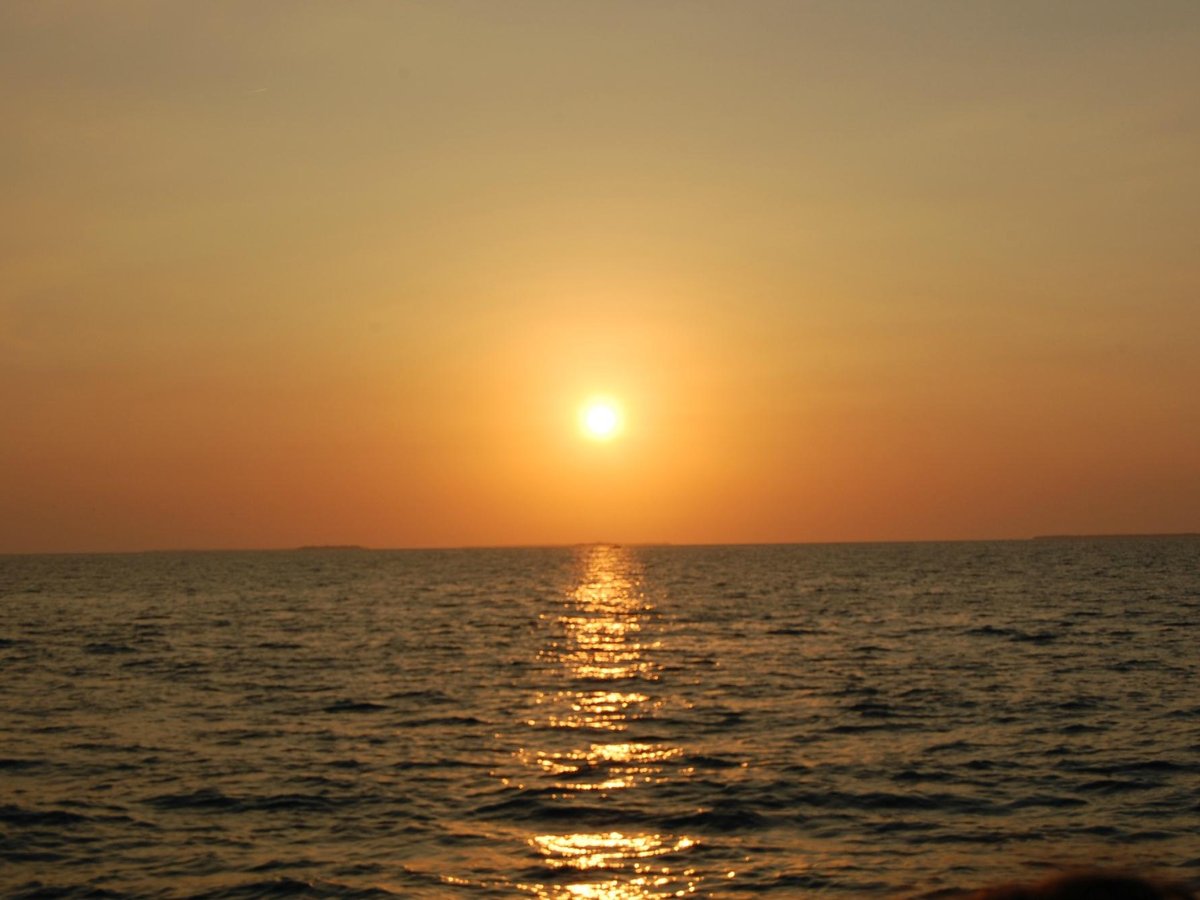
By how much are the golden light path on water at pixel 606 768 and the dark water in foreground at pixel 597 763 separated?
0.10 metres

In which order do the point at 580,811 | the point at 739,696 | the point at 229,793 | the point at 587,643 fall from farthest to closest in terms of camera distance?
the point at 587,643
the point at 739,696
the point at 229,793
the point at 580,811

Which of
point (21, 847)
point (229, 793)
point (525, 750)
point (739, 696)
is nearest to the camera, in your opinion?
point (21, 847)

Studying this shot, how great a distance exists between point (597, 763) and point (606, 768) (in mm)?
633

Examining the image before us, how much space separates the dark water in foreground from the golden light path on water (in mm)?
103

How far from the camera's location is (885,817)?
2423cm

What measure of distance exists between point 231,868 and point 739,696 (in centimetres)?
2318

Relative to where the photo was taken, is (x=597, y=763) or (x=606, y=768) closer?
(x=606, y=768)

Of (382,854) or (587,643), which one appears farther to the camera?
(587,643)

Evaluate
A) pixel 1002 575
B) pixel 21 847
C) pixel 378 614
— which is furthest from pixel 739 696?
pixel 1002 575

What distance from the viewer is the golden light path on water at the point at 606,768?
2036cm

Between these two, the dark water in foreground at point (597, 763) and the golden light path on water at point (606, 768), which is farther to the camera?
the dark water in foreground at point (597, 763)

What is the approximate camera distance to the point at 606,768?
29.1 meters

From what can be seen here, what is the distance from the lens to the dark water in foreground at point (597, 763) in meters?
21.3

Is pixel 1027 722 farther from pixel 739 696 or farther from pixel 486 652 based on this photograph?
pixel 486 652
